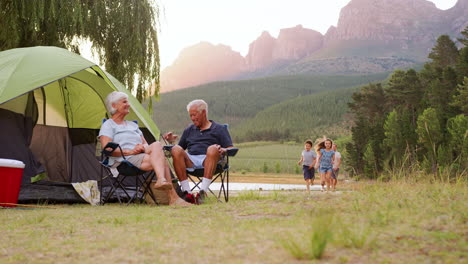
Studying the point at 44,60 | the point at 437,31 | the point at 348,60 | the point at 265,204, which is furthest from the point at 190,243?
the point at 437,31

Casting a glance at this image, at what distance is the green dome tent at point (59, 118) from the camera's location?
18.9 ft

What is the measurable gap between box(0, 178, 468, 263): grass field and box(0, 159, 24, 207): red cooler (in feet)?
2.85

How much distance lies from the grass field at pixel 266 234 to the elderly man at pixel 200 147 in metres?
1.12

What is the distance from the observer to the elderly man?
201 inches

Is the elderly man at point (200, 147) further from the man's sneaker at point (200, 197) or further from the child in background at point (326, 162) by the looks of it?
the child in background at point (326, 162)

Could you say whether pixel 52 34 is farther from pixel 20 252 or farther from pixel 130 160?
pixel 20 252

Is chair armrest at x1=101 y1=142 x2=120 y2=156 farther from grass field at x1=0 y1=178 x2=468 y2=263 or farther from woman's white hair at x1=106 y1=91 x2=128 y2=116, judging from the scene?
grass field at x1=0 y1=178 x2=468 y2=263

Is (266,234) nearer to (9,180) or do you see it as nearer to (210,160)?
(210,160)

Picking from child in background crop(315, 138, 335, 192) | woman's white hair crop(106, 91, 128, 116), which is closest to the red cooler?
woman's white hair crop(106, 91, 128, 116)

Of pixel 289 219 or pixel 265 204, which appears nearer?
pixel 289 219

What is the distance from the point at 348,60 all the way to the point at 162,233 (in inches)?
6477

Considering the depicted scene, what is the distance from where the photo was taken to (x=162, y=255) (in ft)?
7.52

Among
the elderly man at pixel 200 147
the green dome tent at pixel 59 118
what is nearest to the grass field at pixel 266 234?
the elderly man at pixel 200 147

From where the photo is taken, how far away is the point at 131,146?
531 cm
